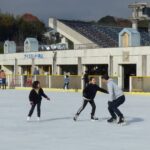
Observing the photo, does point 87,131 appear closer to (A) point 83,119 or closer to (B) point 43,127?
(B) point 43,127

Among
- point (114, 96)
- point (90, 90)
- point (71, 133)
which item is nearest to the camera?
point (71, 133)

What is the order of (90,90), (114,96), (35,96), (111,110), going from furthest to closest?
(35,96) → (90,90) → (111,110) → (114,96)

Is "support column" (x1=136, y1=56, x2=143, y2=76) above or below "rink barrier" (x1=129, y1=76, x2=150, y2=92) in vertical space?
above

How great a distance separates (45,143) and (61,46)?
38.9m

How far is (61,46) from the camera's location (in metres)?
47.6

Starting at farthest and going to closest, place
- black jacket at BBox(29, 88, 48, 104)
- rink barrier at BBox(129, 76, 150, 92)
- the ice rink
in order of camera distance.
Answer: rink barrier at BBox(129, 76, 150, 92) → black jacket at BBox(29, 88, 48, 104) → the ice rink

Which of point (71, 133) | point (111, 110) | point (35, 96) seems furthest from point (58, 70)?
point (71, 133)

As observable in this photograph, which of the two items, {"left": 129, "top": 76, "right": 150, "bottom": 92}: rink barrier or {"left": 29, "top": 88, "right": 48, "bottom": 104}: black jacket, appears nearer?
{"left": 29, "top": 88, "right": 48, "bottom": 104}: black jacket

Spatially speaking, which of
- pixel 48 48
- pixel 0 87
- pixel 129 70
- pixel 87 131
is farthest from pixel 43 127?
pixel 48 48

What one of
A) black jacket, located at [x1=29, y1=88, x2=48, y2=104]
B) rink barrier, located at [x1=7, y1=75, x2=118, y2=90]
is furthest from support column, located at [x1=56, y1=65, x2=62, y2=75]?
black jacket, located at [x1=29, y1=88, x2=48, y2=104]

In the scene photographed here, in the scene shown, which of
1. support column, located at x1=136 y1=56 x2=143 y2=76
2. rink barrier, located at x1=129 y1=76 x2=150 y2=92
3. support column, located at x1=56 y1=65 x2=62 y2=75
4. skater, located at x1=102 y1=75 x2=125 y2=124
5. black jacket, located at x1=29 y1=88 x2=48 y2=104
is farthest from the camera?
support column, located at x1=56 y1=65 x2=62 y2=75

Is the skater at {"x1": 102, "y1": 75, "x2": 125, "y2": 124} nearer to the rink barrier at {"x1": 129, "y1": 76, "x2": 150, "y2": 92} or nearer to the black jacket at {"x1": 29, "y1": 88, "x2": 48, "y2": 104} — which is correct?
the black jacket at {"x1": 29, "y1": 88, "x2": 48, "y2": 104}

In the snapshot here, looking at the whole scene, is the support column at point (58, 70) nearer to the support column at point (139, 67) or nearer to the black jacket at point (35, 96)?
the support column at point (139, 67)

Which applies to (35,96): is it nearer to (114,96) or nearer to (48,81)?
(114,96)
